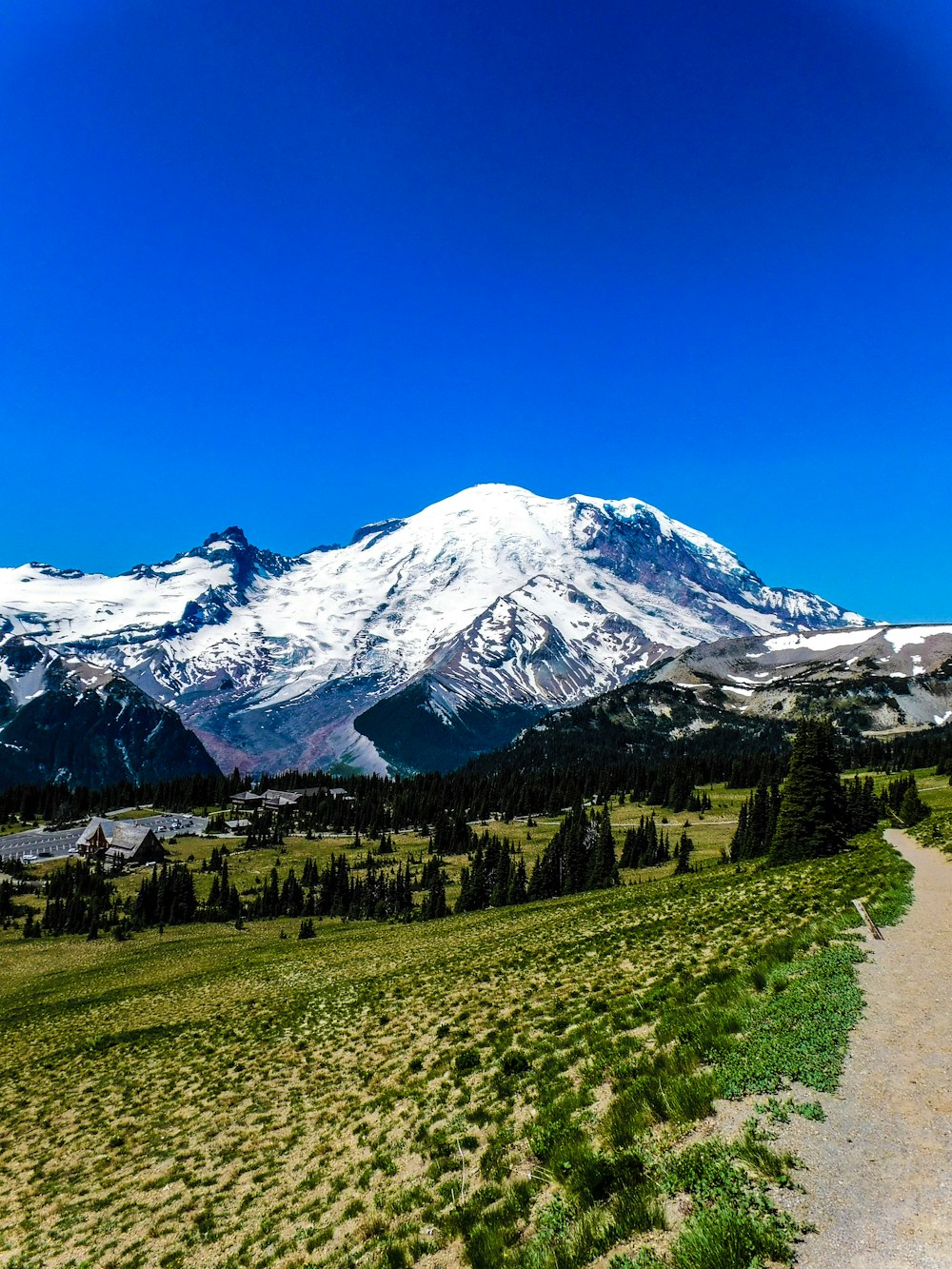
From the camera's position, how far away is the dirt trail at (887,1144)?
7563mm

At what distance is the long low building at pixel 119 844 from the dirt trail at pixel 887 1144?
164 metres

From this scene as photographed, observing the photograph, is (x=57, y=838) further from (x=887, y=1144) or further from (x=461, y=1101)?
(x=887, y=1144)

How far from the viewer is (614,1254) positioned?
8.28m

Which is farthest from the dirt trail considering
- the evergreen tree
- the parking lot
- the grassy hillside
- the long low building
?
the parking lot

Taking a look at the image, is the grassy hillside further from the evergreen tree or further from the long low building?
the long low building

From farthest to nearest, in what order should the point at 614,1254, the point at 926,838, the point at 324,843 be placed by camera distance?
the point at 324,843 → the point at 926,838 → the point at 614,1254

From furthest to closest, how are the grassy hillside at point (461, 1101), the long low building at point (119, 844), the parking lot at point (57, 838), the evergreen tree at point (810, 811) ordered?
1. the parking lot at point (57, 838)
2. the long low building at point (119, 844)
3. the evergreen tree at point (810, 811)
4. the grassy hillside at point (461, 1101)

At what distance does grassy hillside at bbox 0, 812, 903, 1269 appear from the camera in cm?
995

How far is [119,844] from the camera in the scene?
6206 inches

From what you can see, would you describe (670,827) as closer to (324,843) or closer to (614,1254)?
(324,843)

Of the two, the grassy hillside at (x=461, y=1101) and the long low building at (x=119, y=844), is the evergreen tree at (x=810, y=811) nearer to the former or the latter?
the grassy hillside at (x=461, y=1101)

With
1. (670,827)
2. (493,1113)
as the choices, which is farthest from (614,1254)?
(670,827)

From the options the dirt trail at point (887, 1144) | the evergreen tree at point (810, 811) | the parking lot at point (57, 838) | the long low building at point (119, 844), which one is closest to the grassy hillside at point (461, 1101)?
the dirt trail at point (887, 1144)

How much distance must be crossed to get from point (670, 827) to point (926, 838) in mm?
114723
